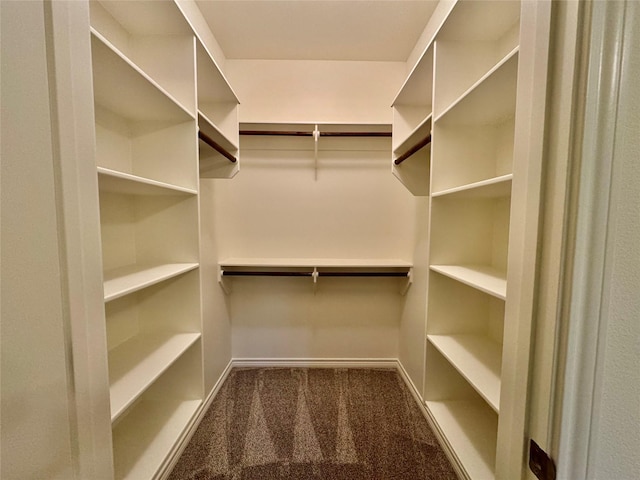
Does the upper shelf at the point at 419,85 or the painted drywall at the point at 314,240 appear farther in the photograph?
the painted drywall at the point at 314,240

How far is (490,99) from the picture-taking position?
120 cm

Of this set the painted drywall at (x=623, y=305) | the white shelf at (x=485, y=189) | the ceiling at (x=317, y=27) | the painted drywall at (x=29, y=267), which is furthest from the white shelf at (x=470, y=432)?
the ceiling at (x=317, y=27)

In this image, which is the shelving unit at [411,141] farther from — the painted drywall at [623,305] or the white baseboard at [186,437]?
the white baseboard at [186,437]

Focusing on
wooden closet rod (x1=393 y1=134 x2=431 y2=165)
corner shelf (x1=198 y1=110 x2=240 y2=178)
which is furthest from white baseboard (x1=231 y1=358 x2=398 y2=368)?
wooden closet rod (x1=393 y1=134 x2=431 y2=165)

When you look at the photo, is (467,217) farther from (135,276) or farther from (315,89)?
(135,276)

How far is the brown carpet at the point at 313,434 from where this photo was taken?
1336mm

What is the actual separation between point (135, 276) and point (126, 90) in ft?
2.68

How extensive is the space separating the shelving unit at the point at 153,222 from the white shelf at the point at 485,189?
4.41 ft

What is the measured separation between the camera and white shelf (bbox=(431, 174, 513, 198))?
38.0 inches

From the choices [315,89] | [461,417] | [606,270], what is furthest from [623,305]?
[315,89]

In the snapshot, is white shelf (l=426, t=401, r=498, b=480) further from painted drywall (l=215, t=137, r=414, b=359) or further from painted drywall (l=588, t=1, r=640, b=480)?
painted drywall (l=588, t=1, r=640, b=480)

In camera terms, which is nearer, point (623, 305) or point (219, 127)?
point (623, 305)

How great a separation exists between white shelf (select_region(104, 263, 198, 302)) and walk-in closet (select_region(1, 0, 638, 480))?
0.06ft

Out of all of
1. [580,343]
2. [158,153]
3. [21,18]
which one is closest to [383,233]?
[158,153]
